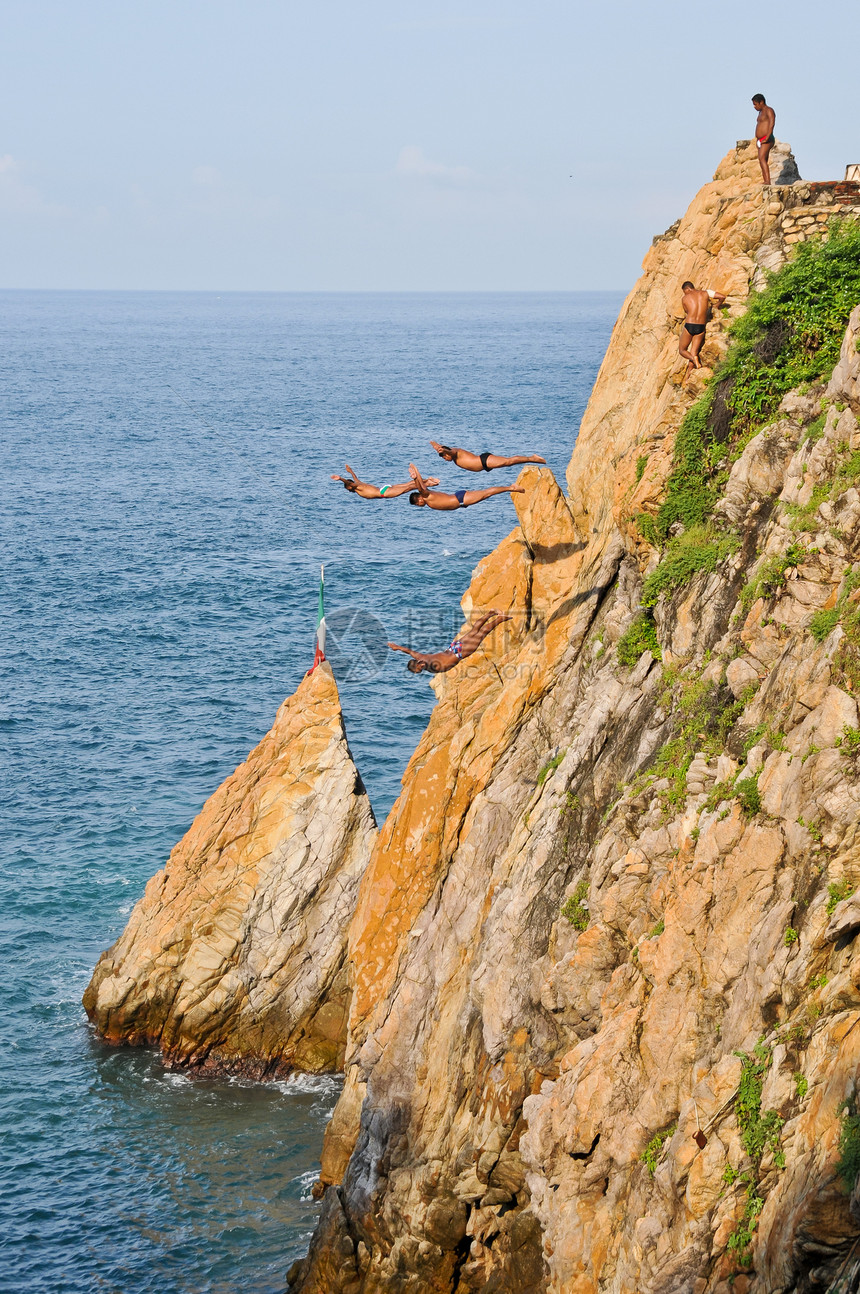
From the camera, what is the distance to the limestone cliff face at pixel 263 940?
30.5 m

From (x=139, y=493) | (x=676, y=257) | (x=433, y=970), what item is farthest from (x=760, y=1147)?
(x=139, y=493)

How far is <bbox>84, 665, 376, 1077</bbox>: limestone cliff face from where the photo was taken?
1199 inches

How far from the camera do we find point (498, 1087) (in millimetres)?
20328

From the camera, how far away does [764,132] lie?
78.5 ft

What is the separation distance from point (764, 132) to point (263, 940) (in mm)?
22185

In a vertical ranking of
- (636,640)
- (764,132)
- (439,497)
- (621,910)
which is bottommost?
(621,910)

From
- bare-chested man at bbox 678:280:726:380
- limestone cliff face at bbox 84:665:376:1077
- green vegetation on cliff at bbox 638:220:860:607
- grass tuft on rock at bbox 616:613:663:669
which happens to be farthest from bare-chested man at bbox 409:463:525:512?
limestone cliff face at bbox 84:665:376:1077

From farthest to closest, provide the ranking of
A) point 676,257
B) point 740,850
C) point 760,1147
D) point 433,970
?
point 676,257, point 433,970, point 740,850, point 760,1147

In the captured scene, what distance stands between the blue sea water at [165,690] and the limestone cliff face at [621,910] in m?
3.91

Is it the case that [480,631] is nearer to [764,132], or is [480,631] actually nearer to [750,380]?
[750,380]

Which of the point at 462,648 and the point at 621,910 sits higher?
the point at 462,648

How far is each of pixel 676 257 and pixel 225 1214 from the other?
2288 centimetres

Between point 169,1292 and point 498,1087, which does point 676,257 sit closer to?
point 498,1087

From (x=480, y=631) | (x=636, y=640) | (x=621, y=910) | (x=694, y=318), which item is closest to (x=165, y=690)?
(x=480, y=631)
